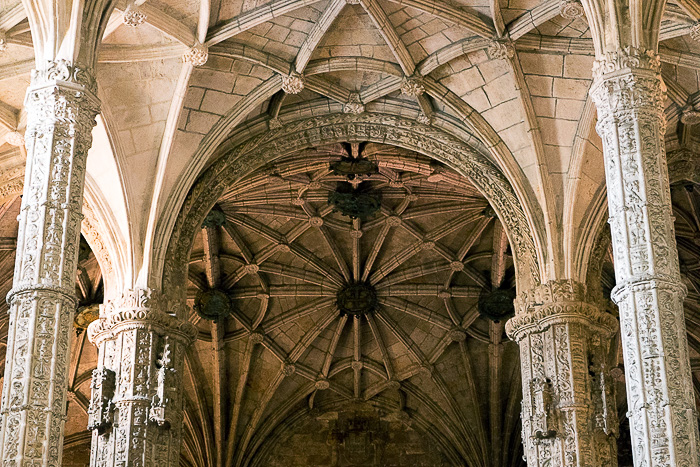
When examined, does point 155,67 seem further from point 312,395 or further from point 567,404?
point 312,395

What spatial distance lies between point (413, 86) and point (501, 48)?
63.7 inches

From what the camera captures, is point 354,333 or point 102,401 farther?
point 354,333

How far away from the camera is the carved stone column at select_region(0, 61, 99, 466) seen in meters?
11.7

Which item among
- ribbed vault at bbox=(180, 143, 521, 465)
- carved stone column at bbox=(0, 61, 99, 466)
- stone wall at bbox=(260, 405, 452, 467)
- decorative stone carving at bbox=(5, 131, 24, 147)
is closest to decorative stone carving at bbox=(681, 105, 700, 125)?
ribbed vault at bbox=(180, 143, 521, 465)

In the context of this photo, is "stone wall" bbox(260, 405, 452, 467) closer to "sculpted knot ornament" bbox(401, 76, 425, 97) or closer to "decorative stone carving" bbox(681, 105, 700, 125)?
"sculpted knot ornament" bbox(401, 76, 425, 97)

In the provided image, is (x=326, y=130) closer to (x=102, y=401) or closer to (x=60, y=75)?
(x=102, y=401)

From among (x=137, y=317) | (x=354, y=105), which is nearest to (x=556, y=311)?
(x=354, y=105)

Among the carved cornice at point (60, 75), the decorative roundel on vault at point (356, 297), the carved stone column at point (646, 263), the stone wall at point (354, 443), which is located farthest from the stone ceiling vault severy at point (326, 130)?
the stone wall at point (354, 443)

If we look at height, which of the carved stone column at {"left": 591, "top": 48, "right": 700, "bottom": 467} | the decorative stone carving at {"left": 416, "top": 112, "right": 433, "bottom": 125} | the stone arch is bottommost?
the carved stone column at {"left": 591, "top": 48, "right": 700, "bottom": 467}

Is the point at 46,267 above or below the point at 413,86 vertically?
below

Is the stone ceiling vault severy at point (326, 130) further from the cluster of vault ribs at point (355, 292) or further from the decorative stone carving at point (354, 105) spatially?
the cluster of vault ribs at point (355, 292)

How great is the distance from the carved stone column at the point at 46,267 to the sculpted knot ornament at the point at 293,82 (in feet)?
17.8

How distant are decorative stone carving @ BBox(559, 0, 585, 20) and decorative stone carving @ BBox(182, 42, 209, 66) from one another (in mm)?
5118

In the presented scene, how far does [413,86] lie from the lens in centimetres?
1906
